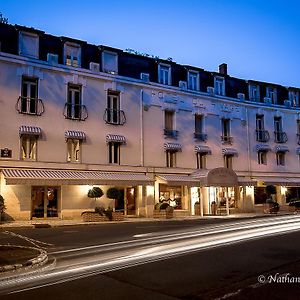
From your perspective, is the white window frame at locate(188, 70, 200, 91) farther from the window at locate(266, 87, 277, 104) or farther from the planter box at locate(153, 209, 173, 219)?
the planter box at locate(153, 209, 173, 219)

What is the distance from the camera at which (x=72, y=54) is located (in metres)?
25.4

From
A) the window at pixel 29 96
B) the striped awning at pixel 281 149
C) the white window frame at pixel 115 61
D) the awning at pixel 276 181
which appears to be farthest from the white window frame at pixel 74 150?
the striped awning at pixel 281 149

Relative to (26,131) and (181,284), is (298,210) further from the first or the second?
(181,284)

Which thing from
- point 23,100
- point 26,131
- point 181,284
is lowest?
point 181,284

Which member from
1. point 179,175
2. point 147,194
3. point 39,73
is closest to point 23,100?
point 39,73

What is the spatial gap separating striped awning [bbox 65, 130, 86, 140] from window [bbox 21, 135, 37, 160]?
2.04 m

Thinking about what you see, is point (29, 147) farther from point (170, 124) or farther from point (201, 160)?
point (201, 160)

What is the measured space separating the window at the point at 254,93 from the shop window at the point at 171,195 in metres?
11.9

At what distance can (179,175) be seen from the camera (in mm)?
28203

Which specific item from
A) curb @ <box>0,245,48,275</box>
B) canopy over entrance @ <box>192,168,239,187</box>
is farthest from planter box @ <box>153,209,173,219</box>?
curb @ <box>0,245,48,275</box>

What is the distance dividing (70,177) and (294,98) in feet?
83.0

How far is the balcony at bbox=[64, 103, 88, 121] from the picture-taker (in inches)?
958

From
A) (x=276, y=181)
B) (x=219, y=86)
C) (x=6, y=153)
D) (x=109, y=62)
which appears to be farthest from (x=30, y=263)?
(x=276, y=181)

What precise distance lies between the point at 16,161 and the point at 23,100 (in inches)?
151
